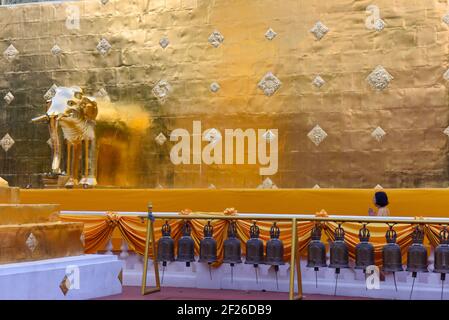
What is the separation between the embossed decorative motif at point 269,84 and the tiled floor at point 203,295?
3343mm

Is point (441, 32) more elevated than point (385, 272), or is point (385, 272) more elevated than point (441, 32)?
point (441, 32)

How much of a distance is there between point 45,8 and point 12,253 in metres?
6.10

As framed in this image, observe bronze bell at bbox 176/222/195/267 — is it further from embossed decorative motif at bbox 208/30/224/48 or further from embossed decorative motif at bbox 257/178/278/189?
embossed decorative motif at bbox 208/30/224/48

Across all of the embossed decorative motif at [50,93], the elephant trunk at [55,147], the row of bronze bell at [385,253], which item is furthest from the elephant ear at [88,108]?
the row of bronze bell at [385,253]

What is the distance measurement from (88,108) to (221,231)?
11.7ft

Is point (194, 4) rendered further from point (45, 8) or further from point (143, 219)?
point (143, 219)

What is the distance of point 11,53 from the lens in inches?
419

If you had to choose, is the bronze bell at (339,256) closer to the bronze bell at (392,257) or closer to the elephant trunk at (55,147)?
the bronze bell at (392,257)

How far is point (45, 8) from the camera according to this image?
34.3ft

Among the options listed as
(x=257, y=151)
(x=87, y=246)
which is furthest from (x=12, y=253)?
(x=257, y=151)

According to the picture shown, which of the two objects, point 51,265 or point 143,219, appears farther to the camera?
point 143,219

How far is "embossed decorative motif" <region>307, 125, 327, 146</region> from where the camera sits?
885cm

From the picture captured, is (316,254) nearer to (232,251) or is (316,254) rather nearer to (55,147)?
(232,251)

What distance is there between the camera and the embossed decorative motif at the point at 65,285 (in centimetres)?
548
